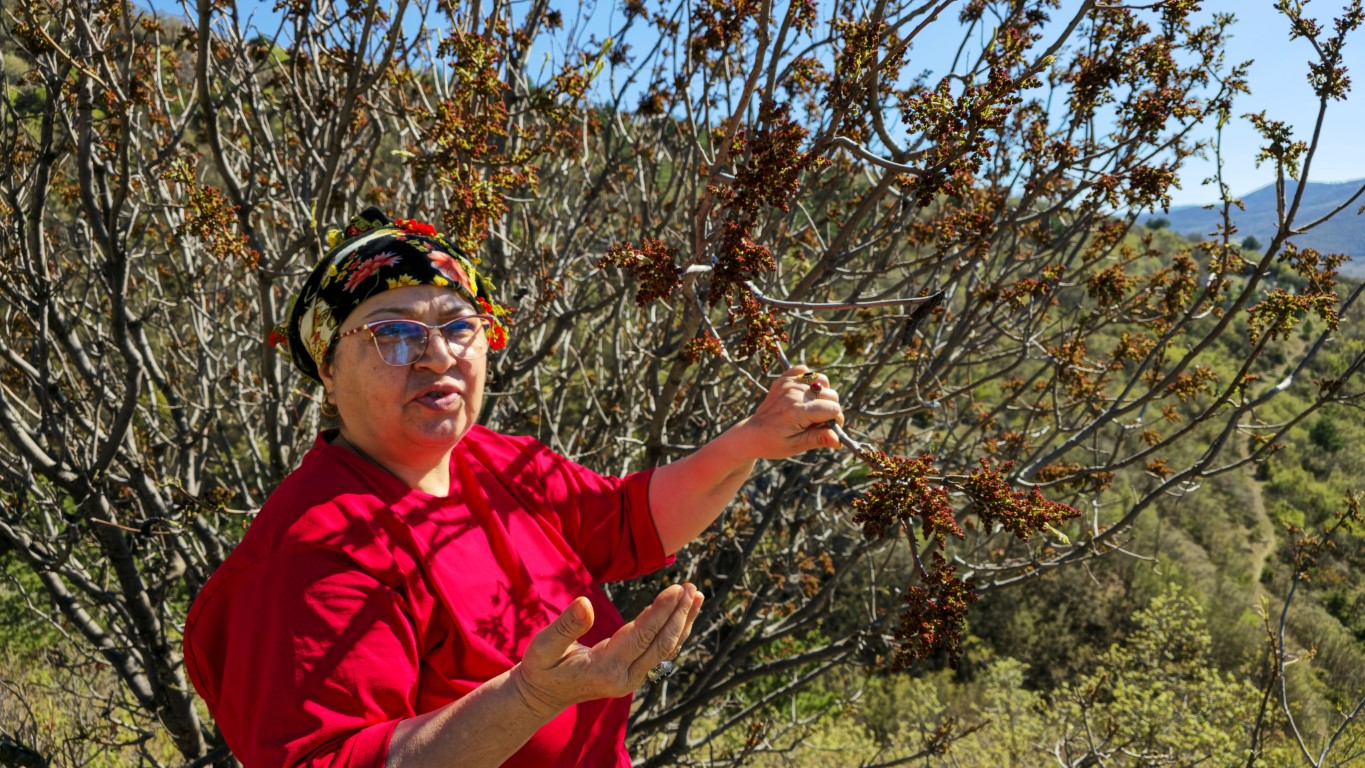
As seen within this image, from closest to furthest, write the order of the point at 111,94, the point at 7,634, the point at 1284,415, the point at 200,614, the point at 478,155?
the point at 200,614
the point at 478,155
the point at 111,94
the point at 7,634
the point at 1284,415

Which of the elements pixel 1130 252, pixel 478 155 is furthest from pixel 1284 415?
pixel 478 155

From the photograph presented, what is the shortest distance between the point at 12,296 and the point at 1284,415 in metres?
18.2

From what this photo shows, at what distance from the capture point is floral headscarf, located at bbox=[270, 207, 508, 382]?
174cm

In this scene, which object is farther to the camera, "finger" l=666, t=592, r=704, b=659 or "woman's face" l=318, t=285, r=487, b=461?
"woman's face" l=318, t=285, r=487, b=461

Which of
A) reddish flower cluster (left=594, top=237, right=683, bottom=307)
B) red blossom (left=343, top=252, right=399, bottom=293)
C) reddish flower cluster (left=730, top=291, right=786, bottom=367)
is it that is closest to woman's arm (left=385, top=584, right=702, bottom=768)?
reddish flower cluster (left=730, top=291, right=786, bottom=367)

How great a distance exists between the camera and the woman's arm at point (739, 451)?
1.86 metres

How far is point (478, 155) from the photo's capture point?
2.66 m

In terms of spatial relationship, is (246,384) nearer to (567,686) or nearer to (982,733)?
(567,686)

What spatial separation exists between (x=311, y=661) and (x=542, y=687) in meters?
0.36

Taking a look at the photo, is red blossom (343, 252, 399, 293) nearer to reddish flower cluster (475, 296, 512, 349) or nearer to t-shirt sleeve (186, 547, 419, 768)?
reddish flower cluster (475, 296, 512, 349)

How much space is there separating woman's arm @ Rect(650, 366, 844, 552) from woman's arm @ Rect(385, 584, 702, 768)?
0.65 metres

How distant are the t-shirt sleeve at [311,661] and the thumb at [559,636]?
0.26 meters

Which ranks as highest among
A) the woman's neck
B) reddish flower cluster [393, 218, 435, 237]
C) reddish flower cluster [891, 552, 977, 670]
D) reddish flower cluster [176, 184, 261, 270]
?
reddish flower cluster [176, 184, 261, 270]

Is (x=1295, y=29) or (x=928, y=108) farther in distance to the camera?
(x=1295, y=29)
